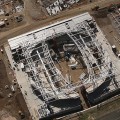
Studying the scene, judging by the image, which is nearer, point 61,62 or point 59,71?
point 59,71

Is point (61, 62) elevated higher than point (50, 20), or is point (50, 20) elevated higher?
point (50, 20)

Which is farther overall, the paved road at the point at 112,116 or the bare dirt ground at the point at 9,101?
the bare dirt ground at the point at 9,101

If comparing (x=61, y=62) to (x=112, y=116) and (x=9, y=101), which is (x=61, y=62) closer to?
(x=9, y=101)

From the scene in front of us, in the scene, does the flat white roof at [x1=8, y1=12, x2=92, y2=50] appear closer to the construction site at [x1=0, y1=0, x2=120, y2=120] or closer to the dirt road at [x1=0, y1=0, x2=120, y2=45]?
the construction site at [x1=0, y1=0, x2=120, y2=120]

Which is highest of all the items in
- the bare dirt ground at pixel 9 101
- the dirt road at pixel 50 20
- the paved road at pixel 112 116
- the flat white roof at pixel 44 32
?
the dirt road at pixel 50 20

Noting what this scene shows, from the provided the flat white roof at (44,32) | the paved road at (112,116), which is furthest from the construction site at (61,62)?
the paved road at (112,116)

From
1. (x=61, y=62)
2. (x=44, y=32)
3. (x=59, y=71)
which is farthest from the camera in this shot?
(x=44, y=32)

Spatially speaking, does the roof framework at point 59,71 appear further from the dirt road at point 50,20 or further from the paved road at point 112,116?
the paved road at point 112,116

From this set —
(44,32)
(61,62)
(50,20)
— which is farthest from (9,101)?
(50,20)
